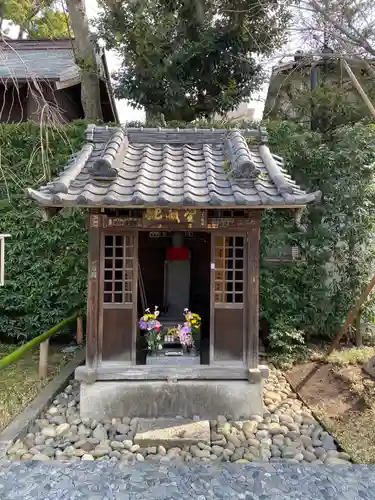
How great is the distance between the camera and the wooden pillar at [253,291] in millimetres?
5402

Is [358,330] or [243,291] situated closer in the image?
[243,291]

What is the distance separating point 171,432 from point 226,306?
5.81 feet

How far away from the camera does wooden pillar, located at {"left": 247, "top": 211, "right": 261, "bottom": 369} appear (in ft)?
17.7

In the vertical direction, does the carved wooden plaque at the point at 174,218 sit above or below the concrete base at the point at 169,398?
above

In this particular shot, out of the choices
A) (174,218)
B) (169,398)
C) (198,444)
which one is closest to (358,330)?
(169,398)

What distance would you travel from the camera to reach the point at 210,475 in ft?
13.7

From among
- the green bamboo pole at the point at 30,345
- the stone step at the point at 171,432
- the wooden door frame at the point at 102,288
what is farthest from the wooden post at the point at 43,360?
the stone step at the point at 171,432

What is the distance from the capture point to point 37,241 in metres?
8.58

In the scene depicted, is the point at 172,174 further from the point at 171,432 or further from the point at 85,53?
the point at 85,53

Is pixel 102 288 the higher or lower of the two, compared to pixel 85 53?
lower

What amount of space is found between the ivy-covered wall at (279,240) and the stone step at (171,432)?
3.77m

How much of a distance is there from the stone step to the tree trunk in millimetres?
8017

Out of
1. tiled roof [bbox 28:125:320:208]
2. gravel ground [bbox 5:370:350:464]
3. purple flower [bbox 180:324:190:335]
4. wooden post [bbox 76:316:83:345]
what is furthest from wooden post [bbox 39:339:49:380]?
tiled roof [bbox 28:125:320:208]

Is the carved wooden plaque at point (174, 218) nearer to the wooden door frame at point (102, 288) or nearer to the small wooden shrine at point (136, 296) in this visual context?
the small wooden shrine at point (136, 296)
